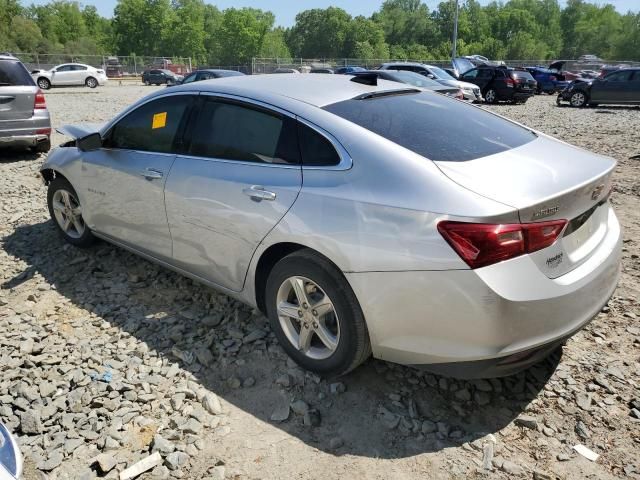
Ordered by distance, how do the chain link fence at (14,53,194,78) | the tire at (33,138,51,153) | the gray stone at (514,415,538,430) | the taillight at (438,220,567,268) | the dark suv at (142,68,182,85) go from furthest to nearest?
the chain link fence at (14,53,194,78) < the dark suv at (142,68,182,85) < the tire at (33,138,51,153) < the gray stone at (514,415,538,430) < the taillight at (438,220,567,268)

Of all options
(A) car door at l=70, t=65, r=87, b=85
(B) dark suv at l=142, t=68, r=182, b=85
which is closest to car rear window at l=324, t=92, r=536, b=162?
(A) car door at l=70, t=65, r=87, b=85

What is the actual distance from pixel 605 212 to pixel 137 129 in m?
3.27

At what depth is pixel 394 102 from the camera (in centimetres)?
329

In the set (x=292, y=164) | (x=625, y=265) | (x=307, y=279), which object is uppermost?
(x=292, y=164)

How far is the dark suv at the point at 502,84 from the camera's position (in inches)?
861

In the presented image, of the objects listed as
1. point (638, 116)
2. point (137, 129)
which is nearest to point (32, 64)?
point (638, 116)

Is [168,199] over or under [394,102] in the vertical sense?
under

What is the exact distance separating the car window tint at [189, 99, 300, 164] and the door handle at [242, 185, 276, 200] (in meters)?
0.18

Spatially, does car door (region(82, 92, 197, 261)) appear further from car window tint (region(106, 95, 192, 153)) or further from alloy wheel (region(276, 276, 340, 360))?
alloy wheel (region(276, 276, 340, 360))

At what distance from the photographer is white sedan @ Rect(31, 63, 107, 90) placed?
3231 cm

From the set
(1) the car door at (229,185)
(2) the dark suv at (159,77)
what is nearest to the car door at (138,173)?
(1) the car door at (229,185)

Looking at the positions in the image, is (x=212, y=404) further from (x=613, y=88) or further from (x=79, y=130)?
(x=613, y=88)

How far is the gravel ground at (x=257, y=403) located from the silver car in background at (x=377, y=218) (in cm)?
32

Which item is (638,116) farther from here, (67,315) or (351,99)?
(67,315)
